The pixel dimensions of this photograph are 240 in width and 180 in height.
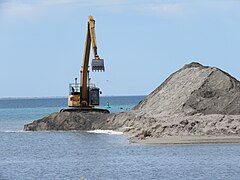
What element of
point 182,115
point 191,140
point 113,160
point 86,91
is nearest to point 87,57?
point 86,91

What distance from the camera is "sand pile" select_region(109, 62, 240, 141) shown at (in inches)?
1705

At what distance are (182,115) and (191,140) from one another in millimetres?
9765

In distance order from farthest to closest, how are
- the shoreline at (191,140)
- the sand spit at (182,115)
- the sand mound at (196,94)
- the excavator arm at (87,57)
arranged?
the excavator arm at (87,57)
the sand mound at (196,94)
the sand spit at (182,115)
the shoreline at (191,140)

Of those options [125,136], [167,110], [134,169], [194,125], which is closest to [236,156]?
[134,169]

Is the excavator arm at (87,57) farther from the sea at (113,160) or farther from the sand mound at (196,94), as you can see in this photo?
the sea at (113,160)

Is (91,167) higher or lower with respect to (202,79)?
lower

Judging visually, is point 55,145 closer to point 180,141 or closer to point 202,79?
point 180,141

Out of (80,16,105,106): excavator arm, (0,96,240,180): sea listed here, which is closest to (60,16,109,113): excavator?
(80,16,105,106): excavator arm

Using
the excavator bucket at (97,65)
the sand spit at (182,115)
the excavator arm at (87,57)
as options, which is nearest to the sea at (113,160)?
the sand spit at (182,115)

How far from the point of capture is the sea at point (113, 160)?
27.4 metres

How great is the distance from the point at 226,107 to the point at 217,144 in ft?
39.4

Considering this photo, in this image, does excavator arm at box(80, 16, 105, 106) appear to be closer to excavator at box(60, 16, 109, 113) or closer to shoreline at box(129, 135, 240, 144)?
excavator at box(60, 16, 109, 113)

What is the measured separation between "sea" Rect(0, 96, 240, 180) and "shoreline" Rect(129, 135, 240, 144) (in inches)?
45.1

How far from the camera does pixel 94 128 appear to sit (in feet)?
177
